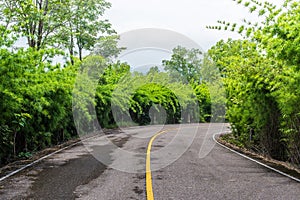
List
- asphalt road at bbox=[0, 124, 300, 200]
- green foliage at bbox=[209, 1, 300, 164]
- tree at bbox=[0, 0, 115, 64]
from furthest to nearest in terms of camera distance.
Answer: tree at bbox=[0, 0, 115, 64] → green foliage at bbox=[209, 1, 300, 164] → asphalt road at bbox=[0, 124, 300, 200]

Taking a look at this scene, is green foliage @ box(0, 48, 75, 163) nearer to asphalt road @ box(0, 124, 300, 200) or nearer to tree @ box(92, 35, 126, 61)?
asphalt road @ box(0, 124, 300, 200)

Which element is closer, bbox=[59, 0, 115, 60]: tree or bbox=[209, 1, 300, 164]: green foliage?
bbox=[209, 1, 300, 164]: green foliage

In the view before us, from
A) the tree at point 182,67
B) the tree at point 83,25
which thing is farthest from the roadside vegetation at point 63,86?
the tree at point 182,67

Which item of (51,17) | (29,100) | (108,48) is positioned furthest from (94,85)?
(108,48)

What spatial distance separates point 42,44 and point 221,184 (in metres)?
19.9

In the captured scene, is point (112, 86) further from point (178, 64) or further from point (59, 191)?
point (178, 64)

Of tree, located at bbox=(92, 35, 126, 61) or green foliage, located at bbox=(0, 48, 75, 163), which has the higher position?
tree, located at bbox=(92, 35, 126, 61)

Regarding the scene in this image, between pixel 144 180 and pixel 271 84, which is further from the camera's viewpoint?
pixel 271 84

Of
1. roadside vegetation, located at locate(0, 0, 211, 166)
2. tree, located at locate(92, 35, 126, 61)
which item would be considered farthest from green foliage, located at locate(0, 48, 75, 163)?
tree, located at locate(92, 35, 126, 61)

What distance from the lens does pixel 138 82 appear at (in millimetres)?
41094

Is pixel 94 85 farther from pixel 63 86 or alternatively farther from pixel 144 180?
pixel 144 180

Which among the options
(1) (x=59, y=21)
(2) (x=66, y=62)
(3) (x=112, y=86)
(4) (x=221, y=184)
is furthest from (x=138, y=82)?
(4) (x=221, y=184)

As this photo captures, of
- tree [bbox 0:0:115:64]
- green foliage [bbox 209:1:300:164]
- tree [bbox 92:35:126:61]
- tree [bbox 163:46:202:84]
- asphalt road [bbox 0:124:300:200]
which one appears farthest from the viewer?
tree [bbox 163:46:202:84]

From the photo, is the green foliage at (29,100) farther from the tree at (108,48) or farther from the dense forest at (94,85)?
the tree at (108,48)
